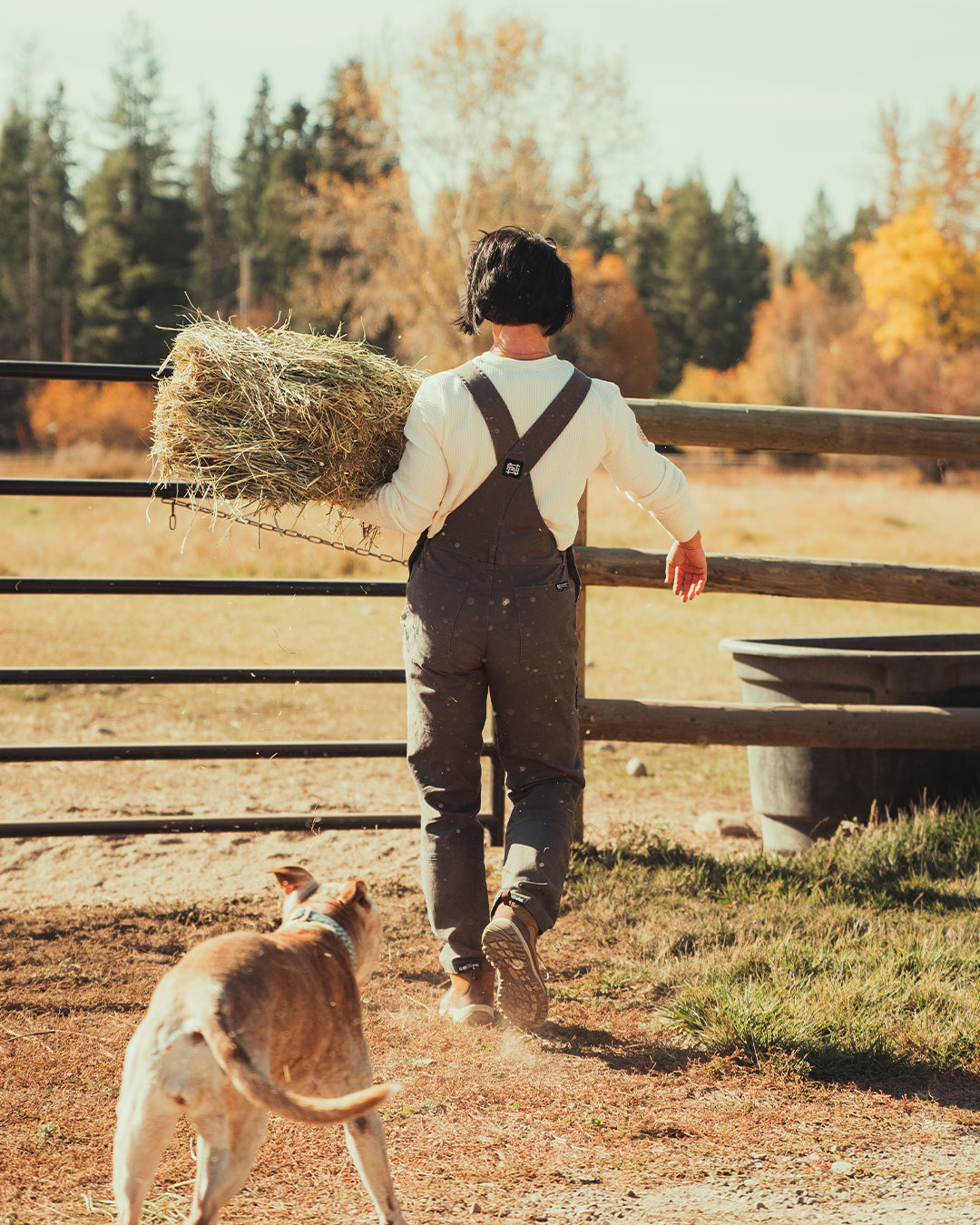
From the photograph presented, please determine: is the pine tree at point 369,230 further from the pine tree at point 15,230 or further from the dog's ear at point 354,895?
the dog's ear at point 354,895

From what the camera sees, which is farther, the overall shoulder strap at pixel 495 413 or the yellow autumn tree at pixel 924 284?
the yellow autumn tree at pixel 924 284

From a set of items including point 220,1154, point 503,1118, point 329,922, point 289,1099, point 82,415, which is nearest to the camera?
point 289,1099

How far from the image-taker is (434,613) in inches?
132

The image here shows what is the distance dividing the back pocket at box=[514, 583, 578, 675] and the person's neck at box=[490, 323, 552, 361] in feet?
2.20

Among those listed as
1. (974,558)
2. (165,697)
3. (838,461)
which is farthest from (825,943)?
(838,461)

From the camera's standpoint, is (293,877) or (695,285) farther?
(695,285)

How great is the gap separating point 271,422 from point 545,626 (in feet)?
3.36

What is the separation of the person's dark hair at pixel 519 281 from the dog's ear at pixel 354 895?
1.63 m

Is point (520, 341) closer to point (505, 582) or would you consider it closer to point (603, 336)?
point (505, 582)

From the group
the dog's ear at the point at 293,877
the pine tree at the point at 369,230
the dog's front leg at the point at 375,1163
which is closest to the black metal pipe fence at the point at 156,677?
the dog's ear at the point at 293,877

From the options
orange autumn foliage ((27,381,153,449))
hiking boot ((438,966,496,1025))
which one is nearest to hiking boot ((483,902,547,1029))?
hiking boot ((438,966,496,1025))

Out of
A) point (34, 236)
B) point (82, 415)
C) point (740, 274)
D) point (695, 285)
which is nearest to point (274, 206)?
point (34, 236)

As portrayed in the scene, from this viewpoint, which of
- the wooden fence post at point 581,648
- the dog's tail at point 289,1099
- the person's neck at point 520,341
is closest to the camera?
the dog's tail at point 289,1099

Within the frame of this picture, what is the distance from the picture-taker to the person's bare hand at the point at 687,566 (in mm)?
3734
